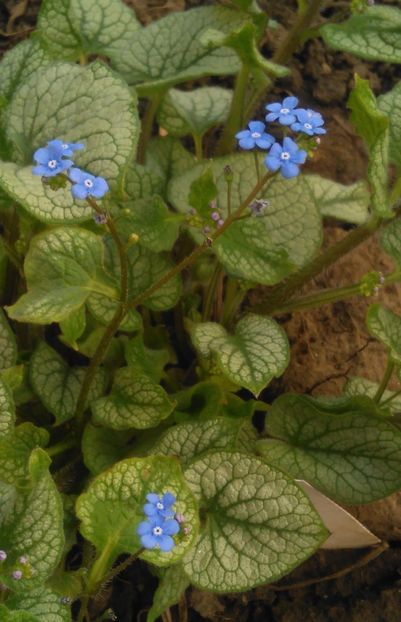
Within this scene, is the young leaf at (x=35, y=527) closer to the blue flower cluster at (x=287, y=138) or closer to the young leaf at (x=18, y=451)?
the young leaf at (x=18, y=451)

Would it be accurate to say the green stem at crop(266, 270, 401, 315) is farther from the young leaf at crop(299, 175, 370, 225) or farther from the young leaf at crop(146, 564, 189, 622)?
the young leaf at crop(146, 564, 189, 622)

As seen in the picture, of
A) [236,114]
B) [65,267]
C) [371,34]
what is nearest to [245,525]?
[65,267]

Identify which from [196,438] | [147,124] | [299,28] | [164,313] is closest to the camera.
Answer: [196,438]

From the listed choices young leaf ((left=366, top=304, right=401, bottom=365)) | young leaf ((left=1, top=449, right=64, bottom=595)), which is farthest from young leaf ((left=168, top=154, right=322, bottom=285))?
young leaf ((left=1, top=449, right=64, bottom=595))

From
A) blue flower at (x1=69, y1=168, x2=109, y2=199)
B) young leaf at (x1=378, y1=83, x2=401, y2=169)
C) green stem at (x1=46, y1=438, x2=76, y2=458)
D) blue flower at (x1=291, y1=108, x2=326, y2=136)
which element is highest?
blue flower at (x1=291, y1=108, x2=326, y2=136)

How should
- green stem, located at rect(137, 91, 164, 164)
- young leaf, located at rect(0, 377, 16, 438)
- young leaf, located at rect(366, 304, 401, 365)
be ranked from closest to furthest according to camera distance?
young leaf, located at rect(0, 377, 16, 438), young leaf, located at rect(366, 304, 401, 365), green stem, located at rect(137, 91, 164, 164)

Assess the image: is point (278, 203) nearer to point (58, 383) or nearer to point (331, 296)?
point (331, 296)

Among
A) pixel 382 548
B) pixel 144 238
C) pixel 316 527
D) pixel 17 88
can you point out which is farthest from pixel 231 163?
pixel 382 548
